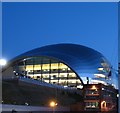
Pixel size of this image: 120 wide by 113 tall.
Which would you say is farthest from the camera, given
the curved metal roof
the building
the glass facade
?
the curved metal roof

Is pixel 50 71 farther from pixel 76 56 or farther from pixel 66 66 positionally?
pixel 76 56

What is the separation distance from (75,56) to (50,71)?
378cm

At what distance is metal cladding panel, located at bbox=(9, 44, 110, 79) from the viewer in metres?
50.6

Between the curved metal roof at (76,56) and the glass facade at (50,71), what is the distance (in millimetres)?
789

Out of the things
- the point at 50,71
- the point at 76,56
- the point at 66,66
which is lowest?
the point at 50,71

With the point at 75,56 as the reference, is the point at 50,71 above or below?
below

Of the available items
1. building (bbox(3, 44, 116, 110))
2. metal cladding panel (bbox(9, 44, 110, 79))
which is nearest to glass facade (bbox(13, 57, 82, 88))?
building (bbox(3, 44, 116, 110))

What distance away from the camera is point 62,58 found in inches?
2014

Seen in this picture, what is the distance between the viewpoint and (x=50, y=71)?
52125 mm

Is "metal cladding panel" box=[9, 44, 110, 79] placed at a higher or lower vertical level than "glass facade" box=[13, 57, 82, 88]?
higher

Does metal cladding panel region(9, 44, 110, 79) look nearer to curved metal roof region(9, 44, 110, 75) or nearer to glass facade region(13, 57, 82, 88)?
curved metal roof region(9, 44, 110, 75)

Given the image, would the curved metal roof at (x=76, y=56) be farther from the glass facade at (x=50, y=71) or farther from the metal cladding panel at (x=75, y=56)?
the glass facade at (x=50, y=71)

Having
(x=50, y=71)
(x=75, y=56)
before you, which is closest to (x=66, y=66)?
(x=75, y=56)

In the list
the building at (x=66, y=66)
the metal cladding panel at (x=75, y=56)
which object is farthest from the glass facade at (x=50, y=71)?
the metal cladding panel at (x=75, y=56)
